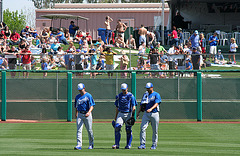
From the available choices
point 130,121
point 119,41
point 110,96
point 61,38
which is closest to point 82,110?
point 130,121

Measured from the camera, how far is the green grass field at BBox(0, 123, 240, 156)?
11.3 meters

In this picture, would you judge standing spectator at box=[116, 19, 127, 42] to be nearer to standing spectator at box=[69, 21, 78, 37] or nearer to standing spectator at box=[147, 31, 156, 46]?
standing spectator at box=[147, 31, 156, 46]

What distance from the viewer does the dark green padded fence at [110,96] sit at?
19.7 m

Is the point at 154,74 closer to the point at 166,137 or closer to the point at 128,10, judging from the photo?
the point at 166,137

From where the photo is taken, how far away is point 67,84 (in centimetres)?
1967

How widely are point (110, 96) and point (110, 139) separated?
5.71 meters

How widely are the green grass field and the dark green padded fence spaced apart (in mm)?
1281

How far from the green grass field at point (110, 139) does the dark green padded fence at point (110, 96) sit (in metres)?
1.28

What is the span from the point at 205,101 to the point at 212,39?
746 cm

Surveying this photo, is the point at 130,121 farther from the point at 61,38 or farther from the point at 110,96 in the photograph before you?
the point at 61,38

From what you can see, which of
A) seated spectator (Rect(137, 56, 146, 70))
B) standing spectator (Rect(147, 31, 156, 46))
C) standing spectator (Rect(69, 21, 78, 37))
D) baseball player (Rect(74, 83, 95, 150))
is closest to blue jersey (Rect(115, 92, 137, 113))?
baseball player (Rect(74, 83, 95, 150))

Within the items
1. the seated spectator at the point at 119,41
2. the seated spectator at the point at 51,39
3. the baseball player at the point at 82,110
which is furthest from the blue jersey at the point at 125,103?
the seated spectator at the point at 119,41

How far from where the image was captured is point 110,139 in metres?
14.2

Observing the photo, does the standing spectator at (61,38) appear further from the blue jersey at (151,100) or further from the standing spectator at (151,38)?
the blue jersey at (151,100)
